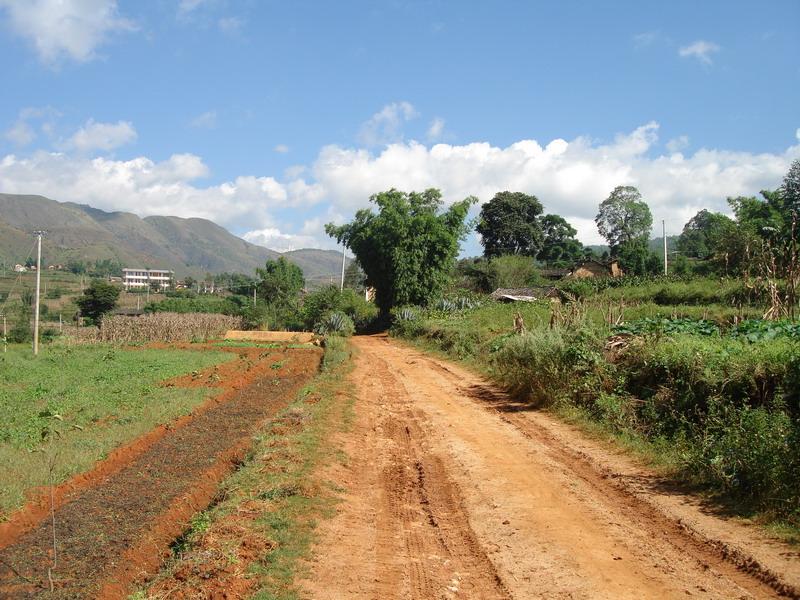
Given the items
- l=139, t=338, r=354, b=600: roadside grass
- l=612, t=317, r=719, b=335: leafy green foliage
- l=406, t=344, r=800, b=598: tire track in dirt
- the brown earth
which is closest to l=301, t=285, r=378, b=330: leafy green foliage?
the brown earth

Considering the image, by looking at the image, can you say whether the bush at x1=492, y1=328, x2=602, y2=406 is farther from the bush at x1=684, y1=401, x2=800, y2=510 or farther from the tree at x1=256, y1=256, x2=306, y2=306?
the tree at x1=256, y1=256, x2=306, y2=306

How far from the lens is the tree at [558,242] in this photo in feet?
269

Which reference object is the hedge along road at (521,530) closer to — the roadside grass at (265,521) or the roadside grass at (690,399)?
the roadside grass at (265,521)

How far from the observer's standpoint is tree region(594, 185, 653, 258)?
256ft

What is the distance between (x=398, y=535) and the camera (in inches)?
274

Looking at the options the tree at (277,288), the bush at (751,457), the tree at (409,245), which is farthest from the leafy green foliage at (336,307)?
the bush at (751,457)

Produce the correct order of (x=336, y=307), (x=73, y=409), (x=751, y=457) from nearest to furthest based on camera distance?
(x=751, y=457) < (x=73, y=409) < (x=336, y=307)

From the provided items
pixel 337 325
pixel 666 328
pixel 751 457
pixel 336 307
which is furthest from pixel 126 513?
pixel 336 307

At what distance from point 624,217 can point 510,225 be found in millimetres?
13968

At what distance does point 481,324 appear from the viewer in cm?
2975

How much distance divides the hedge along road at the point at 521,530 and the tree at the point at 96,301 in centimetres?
5546

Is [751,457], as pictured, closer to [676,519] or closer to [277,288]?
[676,519]

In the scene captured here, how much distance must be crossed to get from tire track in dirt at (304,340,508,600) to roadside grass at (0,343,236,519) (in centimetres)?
384

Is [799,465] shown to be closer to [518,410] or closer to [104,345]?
[518,410]
